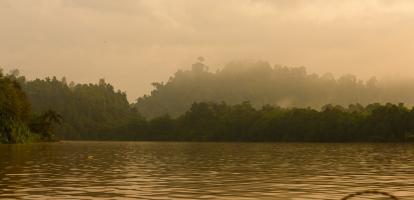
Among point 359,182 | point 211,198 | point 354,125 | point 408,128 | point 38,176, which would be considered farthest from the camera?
point 354,125

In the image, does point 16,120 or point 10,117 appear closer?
point 10,117

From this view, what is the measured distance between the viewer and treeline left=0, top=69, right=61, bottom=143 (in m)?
129

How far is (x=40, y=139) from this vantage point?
524 ft

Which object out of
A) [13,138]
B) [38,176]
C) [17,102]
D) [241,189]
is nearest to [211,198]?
[241,189]

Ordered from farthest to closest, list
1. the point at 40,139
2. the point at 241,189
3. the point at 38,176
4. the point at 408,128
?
the point at 408,128, the point at 40,139, the point at 38,176, the point at 241,189

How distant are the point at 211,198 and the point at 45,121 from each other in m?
147

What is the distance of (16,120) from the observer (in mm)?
137375

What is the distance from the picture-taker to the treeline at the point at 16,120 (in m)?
129

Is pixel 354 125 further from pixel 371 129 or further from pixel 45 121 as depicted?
pixel 45 121

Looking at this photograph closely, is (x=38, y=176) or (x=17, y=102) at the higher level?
(x=17, y=102)

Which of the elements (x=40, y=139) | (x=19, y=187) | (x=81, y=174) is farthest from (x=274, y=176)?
(x=40, y=139)

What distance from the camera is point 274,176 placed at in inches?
1459

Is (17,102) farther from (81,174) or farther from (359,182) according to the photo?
(359,182)

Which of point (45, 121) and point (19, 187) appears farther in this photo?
point (45, 121)
